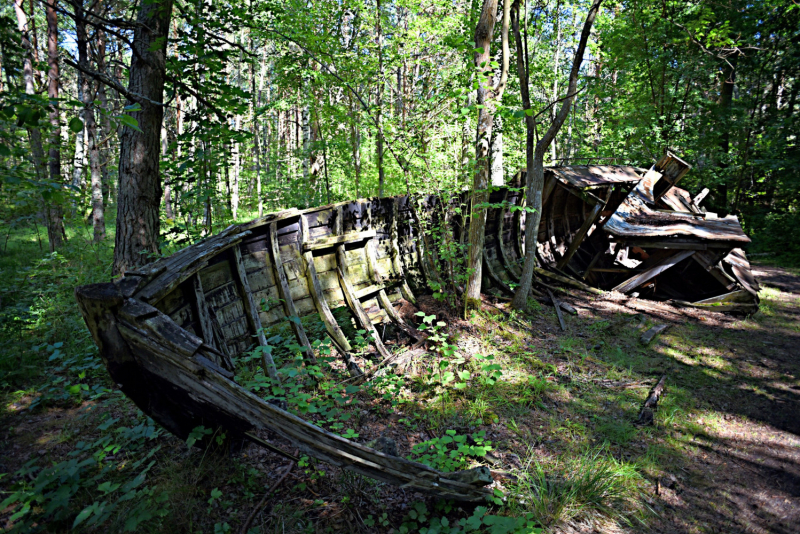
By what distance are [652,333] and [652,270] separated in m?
2.07

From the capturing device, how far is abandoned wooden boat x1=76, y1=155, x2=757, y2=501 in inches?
98.1

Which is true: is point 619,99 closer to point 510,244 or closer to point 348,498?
point 510,244

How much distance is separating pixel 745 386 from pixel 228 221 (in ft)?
31.1

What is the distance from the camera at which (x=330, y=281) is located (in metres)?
5.34

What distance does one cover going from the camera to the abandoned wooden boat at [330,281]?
249cm

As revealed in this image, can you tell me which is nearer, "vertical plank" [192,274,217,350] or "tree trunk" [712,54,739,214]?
"vertical plank" [192,274,217,350]

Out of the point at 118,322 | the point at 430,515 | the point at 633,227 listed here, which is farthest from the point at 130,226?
the point at 633,227

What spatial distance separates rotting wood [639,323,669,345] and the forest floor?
10 cm

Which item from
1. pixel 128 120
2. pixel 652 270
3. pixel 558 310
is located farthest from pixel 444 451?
pixel 652 270

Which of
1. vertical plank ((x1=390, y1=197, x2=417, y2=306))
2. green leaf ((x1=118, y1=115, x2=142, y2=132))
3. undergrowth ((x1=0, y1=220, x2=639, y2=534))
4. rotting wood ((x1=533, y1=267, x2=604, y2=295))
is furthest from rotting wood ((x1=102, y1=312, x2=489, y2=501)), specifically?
rotting wood ((x1=533, y1=267, x2=604, y2=295))

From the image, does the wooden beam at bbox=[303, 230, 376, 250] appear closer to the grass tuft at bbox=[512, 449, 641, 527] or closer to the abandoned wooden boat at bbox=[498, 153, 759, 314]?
the grass tuft at bbox=[512, 449, 641, 527]

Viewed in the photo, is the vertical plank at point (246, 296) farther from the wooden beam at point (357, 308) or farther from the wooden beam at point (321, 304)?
the wooden beam at point (357, 308)

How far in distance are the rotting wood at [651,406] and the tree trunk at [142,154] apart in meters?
5.85

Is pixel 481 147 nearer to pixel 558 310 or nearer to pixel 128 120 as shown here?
pixel 558 310
